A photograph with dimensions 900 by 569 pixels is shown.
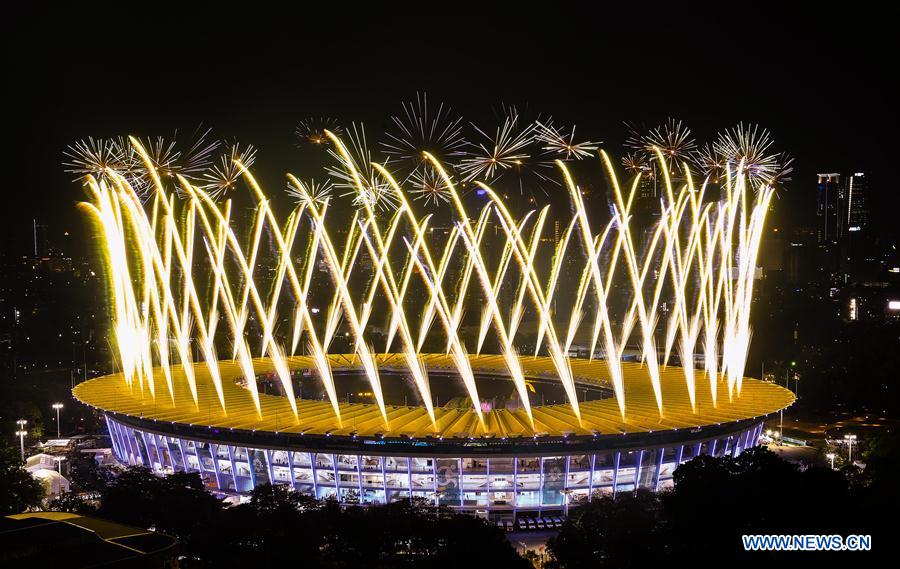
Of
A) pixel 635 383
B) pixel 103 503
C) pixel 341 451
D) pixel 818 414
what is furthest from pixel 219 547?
pixel 818 414

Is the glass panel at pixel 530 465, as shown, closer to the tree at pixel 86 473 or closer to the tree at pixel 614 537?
the tree at pixel 614 537

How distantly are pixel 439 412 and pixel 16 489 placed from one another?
18.2 meters

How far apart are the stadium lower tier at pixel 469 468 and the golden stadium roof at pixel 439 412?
60 centimetres

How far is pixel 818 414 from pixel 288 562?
47.3m

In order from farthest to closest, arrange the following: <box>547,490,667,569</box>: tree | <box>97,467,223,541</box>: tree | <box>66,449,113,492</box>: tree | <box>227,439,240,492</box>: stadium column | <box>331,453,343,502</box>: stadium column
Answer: <box>66,449,113,492</box>: tree, <box>227,439,240,492</box>: stadium column, <box>331,453,343,502</box>: stadium column, <box>97,467,223,541</box>: tree, <box>547,490,667,569</box>: tree

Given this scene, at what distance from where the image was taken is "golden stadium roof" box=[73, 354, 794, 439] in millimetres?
32375

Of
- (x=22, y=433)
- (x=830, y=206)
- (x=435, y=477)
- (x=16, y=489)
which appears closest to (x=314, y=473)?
(x=435, y=477)

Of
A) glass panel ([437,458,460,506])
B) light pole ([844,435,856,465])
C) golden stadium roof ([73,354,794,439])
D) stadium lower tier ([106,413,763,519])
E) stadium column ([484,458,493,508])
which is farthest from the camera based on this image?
light pole ([844,435,856,465])

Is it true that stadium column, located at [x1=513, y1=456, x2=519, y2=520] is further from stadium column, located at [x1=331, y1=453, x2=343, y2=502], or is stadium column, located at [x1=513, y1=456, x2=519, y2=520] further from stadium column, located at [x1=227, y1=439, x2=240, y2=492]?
stadium column, located at [x1=227, y1=439, x2=240, y2=492]

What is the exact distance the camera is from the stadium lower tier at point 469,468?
31688mm

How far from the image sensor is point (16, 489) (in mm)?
31547

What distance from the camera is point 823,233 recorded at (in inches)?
6476

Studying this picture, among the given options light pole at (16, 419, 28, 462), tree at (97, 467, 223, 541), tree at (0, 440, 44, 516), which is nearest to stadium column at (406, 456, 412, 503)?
tree at (97, 467, 223, 541)

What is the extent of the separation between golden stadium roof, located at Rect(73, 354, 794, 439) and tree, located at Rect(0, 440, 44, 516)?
484cm
